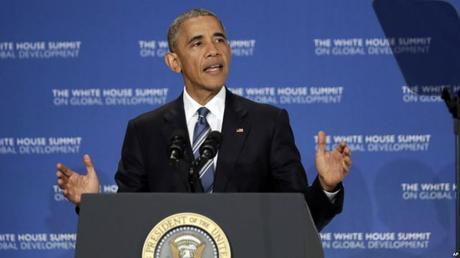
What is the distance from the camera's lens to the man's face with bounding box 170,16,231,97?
2.65 meters

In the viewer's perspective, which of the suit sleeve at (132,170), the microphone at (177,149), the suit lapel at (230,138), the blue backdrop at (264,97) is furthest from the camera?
the blue backdrop at (264,97)

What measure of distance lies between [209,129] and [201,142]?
102 millimetres

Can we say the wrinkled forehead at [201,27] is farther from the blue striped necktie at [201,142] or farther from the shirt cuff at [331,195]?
the shirt cuff at [331,195]

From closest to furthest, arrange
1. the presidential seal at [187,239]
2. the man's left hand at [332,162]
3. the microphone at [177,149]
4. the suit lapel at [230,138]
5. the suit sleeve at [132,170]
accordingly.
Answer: the presidential seal at [187,239] < the microphone at [177,149] < the man's left hand at [332,162] < the suit lapel at [230,138] < the suit sleeve at [132,170]

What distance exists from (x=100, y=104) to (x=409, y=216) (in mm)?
1787

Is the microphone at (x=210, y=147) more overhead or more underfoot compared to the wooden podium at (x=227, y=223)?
more overhead

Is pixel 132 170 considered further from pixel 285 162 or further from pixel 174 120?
pixel 285 162

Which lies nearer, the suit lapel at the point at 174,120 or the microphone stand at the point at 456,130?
the suit lapel at the point at 174,120

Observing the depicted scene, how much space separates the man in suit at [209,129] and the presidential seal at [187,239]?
66cm

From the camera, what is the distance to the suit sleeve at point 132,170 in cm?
262

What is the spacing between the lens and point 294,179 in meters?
2.54

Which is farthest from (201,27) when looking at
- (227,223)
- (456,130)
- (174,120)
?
(456,130)

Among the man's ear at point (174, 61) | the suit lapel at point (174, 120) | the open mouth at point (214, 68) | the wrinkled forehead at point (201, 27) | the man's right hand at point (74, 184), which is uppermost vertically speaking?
the wrinkled forehead at point (201, 27)

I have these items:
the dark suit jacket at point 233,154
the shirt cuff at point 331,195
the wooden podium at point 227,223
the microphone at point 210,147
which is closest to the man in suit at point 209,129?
the dark suit jacket at point 233,154
